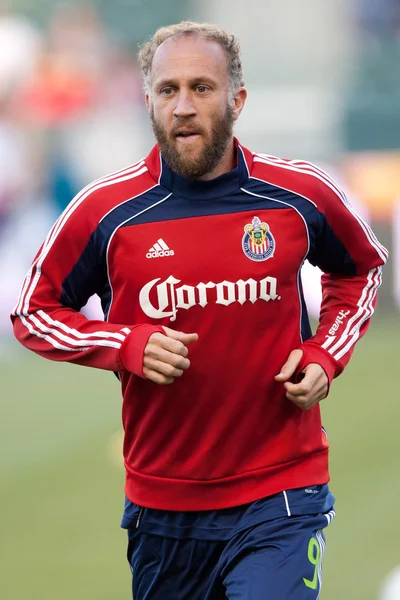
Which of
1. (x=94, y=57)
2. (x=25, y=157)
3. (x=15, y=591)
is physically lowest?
(x=15, y=591)

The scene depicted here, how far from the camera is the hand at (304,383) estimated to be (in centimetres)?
358

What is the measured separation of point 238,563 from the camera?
3648 mm

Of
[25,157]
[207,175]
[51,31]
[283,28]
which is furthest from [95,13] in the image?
[207,175]

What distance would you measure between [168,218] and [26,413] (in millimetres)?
6192

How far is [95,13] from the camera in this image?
1814cm

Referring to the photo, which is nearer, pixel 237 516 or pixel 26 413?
pixel 237 516

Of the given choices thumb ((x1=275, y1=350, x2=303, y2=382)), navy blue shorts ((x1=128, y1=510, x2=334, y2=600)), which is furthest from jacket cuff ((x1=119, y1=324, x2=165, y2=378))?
navy blue shorts ((x1=128, y1=510, x2=334, y2=600))

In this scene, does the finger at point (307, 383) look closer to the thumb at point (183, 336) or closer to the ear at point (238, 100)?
the thumb at point (183, 336)

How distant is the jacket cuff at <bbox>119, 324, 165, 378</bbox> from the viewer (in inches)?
138

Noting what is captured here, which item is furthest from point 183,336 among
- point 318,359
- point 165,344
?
point 318,359

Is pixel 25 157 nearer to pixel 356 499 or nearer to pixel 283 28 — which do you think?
pixel 283 28

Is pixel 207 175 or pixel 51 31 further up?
pixel 51 31

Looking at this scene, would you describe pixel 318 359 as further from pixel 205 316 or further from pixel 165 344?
pixel 165 344

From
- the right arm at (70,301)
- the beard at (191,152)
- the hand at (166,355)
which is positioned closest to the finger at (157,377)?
the hand at (166,355)
